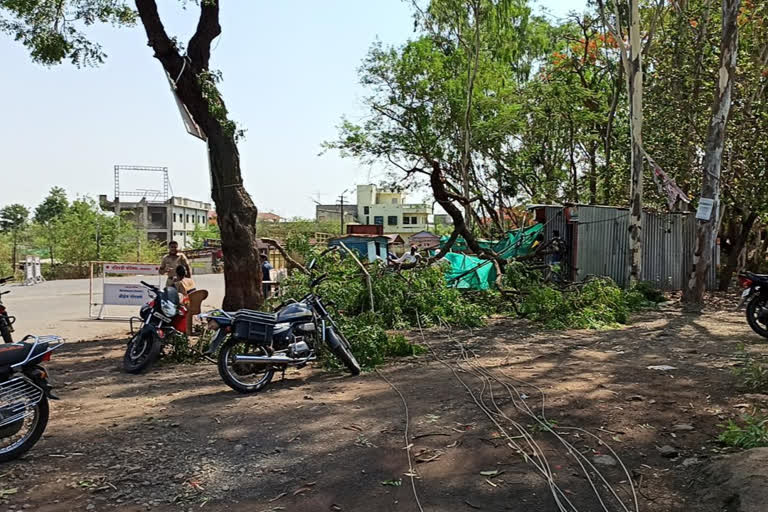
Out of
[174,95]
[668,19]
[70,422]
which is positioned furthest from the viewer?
[668,19]

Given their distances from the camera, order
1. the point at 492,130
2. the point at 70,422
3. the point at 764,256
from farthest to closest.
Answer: the point at 492,130 < the point at 764,256 < the point at 70,422

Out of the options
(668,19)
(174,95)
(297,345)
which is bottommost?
(297,345)

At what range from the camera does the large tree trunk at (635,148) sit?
46.0 ft

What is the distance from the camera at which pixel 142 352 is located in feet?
26.4

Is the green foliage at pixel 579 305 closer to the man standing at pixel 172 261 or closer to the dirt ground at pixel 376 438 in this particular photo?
the dirt ground at pixel 376 438

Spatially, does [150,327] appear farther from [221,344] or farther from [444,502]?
[444,502]

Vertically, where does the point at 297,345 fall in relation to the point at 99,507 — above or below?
above

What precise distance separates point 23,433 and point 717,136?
482 inches

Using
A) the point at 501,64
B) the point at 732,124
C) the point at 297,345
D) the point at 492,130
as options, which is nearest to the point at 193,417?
the point at 297,345

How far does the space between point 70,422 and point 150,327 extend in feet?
7.94

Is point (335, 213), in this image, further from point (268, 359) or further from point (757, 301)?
point (268, 359)

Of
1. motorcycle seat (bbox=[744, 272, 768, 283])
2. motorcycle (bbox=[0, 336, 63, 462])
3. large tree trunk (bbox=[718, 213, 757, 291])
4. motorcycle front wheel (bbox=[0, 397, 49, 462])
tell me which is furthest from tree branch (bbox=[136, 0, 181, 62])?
large tree trunk (bbox=[718, 213, 757, 291])

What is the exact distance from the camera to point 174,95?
10.7 m

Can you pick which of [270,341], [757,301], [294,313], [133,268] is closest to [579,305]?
[757,301]
